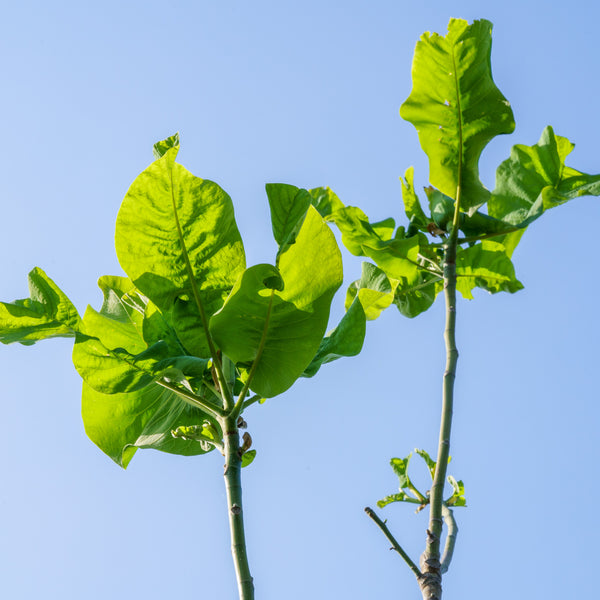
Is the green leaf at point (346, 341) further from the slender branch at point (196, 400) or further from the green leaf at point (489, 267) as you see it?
the green leaf at point (489, 267)

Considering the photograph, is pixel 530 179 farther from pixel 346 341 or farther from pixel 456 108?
pixel 346 341

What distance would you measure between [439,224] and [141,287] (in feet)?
3.02

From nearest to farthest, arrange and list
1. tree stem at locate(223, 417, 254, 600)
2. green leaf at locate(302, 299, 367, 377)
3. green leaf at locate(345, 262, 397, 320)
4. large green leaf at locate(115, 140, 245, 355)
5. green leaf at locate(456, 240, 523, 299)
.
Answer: tree stem at locate(223, 417, 254, 600)
large green leaf at locate(115, 140, 245, 355)
green leaf at locate(302, 299, 367, 377)
green leaf at locate(345, 262, 397, 320)
green leaf at locate(456, 240, 523, 299)

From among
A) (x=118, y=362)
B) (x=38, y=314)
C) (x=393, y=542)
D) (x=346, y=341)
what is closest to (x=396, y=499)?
(x=393, y=542)

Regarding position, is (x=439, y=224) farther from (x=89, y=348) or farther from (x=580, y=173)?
(x=89, y=348)

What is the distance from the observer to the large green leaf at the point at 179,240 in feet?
5.00

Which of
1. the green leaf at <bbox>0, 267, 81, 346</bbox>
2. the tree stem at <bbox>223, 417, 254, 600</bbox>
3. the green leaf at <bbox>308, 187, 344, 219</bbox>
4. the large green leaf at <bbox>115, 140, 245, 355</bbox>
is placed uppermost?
the green leaf at <bbox>308, 187, 344, 219</bbox>

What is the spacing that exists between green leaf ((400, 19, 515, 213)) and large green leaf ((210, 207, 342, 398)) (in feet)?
2.56

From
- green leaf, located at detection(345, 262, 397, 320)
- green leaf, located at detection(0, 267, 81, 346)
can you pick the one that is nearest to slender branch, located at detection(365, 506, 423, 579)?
green leaf, located at detection(345, 262, 397, 320)

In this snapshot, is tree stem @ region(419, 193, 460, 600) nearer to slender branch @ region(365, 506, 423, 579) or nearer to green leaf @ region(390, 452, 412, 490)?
slender branch @ region(365, 506, 423, 579)

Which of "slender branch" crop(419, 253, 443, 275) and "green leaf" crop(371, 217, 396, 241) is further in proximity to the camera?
"green leaf" crop(371, 217, 396, 241)

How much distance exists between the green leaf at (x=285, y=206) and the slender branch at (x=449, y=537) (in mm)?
820

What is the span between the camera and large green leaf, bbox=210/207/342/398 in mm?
1424

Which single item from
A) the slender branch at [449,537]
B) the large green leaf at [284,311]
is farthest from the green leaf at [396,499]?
the large green leaf at [284,311]
